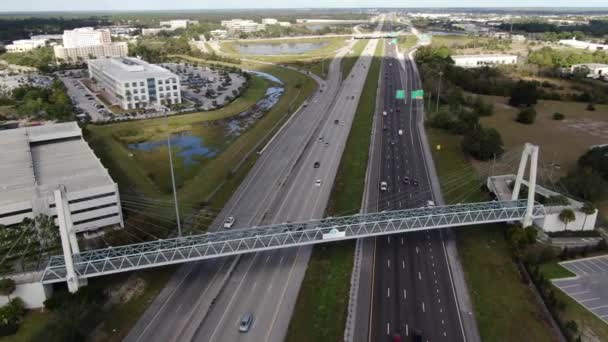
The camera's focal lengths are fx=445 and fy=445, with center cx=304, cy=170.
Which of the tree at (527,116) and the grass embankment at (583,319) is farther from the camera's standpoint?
the tree at (527,116)

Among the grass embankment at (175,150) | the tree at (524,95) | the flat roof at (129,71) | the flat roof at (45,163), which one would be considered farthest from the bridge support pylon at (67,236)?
the tree at (524,95)

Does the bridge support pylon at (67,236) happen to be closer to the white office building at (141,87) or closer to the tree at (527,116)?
the white office building at (141,87)

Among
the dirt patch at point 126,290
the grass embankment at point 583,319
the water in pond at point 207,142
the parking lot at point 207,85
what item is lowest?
the dirt patch at point 126,290

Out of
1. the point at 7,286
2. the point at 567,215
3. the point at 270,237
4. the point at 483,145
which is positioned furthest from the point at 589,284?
the point at 7,286

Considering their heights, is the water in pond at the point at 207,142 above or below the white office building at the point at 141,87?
below

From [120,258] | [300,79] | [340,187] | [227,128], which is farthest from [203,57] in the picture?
[120,258]

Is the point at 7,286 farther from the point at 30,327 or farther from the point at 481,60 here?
the point at 481,60

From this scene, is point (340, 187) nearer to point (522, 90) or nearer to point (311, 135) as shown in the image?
point (311, 135)

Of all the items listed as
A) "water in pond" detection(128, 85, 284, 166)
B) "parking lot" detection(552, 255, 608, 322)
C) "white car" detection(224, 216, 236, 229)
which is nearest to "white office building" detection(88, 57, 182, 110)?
"water in pond" detection(128, 85, 284, 166)
